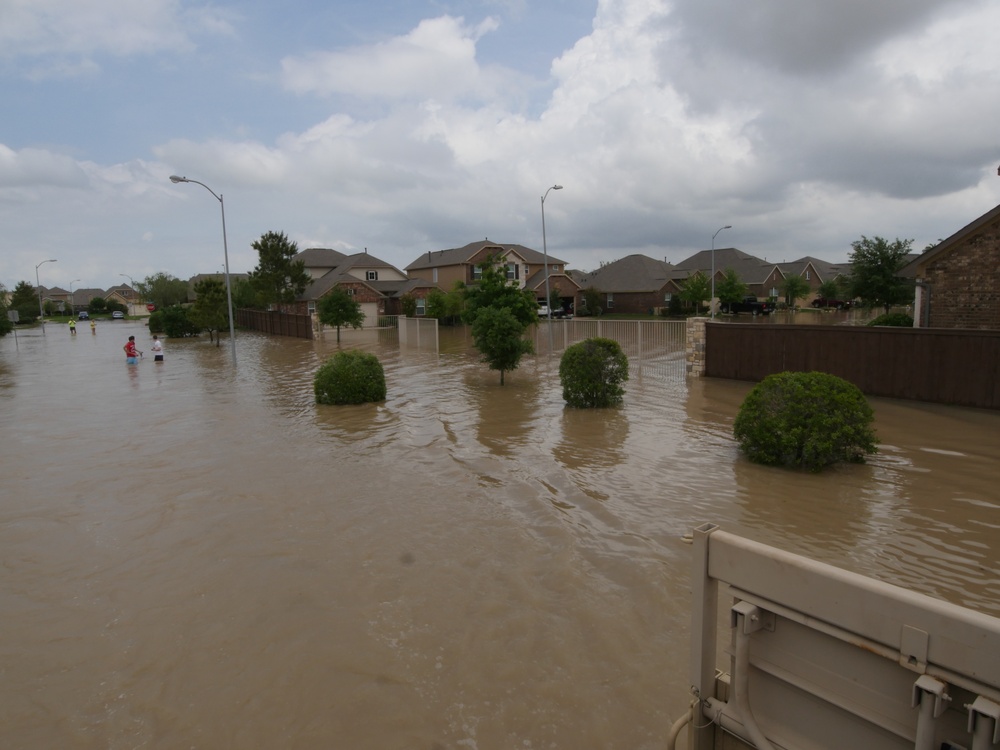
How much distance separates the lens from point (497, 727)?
179 inches

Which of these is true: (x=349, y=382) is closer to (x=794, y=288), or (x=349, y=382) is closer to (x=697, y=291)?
(x=697, y=291)

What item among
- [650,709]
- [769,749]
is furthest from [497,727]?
[769,749]

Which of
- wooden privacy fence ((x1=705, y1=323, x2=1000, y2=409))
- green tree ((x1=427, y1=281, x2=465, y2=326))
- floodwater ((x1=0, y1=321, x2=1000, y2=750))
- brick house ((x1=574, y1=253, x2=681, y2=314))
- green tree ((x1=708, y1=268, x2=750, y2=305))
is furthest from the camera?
brick house ((x1=574, y1=253, x2=681, y2=314))

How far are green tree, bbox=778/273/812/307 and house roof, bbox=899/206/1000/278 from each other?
176 ft

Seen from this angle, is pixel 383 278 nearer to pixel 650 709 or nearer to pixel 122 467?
pixel 122 467

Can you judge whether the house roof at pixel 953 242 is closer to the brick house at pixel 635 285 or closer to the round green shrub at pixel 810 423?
the round green shrub at pixel 810 423

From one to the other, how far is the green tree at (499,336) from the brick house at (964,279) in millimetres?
11922

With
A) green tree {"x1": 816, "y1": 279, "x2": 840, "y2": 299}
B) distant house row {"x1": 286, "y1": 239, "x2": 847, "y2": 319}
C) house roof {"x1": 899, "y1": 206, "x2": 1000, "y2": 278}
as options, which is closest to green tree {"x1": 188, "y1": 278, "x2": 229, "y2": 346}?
distant house row {"x1": 286, "y1": 239, "x2": 847, "y2": 319}

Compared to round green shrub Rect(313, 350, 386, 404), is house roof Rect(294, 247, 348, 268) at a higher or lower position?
higher

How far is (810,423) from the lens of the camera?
992cm

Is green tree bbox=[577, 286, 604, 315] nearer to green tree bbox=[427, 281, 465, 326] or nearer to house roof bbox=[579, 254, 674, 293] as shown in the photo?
house roof bbox=[579, 254, 674, 293]

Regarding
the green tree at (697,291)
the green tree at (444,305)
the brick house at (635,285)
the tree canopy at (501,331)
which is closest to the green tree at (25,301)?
the green tree at (444,305)

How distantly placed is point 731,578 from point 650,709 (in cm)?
234

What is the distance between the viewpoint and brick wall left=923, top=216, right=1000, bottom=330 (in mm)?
18062
